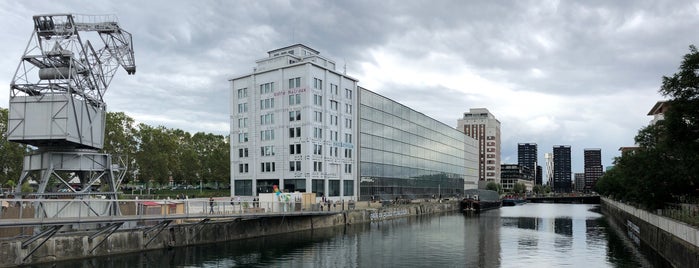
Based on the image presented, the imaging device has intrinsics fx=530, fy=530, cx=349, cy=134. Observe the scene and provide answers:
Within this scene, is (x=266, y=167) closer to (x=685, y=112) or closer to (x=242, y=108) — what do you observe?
(x=242, y=108)

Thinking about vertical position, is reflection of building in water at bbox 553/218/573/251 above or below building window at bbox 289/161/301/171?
below

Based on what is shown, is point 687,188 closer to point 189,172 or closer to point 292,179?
point 292,179

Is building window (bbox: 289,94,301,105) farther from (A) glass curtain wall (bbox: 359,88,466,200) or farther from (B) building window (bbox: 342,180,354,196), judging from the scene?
(B) building window (bbox: 342,180,354,196)

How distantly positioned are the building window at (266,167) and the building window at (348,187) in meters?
13.5

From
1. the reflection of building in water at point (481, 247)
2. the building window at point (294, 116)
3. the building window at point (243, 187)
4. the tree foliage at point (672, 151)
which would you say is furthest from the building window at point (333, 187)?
the tree foliage at point (672, 151)

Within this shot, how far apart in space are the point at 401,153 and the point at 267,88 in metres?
38.3

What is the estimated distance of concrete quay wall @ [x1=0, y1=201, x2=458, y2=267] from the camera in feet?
117

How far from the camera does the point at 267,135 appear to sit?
93688mm

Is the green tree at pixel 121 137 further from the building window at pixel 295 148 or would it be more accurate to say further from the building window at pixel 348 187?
the building window at pixel 348 187

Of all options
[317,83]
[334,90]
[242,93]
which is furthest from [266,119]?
[334,90]

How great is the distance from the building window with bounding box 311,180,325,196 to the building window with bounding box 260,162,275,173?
8.19 m

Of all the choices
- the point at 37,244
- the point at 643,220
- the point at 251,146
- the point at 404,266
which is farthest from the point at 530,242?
the point at 251,146

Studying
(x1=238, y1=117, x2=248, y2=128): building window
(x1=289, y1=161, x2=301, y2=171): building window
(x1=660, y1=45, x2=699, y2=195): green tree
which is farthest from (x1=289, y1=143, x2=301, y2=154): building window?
(x1=660, y1=45, x2=699, y2=195): green tree

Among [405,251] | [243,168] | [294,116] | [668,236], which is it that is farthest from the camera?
[243,168]
